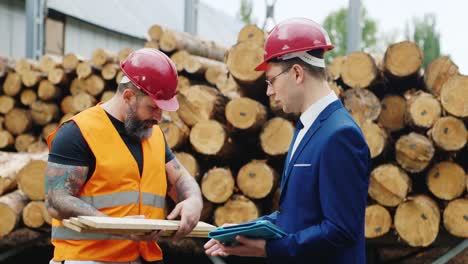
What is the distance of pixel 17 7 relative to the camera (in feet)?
42.4

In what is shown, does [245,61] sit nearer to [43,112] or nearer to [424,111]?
[424,111]

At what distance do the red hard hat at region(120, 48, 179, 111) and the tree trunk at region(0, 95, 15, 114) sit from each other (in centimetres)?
549

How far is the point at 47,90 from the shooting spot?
25.0 ft

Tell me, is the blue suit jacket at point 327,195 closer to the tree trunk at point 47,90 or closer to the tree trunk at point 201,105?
the tree trunk at point 201,105

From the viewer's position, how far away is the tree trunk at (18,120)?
7859 mm

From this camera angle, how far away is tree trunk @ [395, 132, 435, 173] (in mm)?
4691

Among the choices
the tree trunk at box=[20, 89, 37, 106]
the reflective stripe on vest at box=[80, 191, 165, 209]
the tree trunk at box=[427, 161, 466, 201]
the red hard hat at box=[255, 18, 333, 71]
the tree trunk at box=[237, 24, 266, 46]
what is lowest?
the tree trunk at box=[427, 161, 466, 201]

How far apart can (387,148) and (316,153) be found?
9.54ft

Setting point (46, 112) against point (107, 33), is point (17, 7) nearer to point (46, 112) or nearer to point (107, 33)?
point (107, 33)

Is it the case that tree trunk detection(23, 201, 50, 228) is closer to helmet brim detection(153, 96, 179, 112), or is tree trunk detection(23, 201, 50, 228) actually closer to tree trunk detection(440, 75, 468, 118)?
helmet brim detection(153, 96, 179, 112)

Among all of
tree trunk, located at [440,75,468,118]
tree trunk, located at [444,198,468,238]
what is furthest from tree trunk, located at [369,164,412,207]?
tree trunk, located at [440,75,468,118]

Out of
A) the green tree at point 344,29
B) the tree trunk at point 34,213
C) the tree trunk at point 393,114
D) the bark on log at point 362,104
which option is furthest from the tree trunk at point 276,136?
the green tree at point 344,29

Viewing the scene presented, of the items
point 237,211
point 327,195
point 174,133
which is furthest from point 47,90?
point 327,195

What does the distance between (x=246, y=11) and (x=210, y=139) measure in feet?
132
